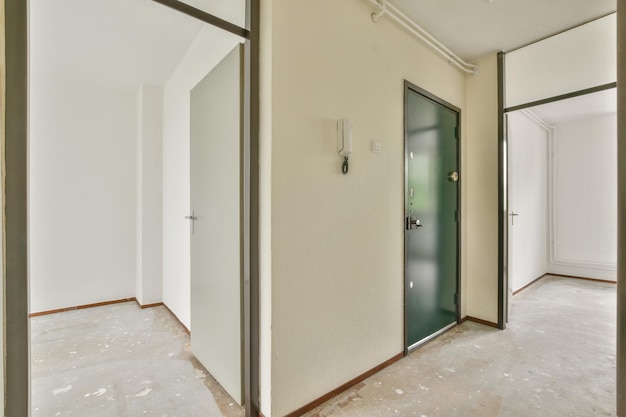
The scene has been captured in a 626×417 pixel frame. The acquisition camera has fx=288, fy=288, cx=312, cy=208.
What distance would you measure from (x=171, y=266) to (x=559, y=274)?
20.3 ft

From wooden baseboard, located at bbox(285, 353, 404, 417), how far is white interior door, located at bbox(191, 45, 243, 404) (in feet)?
1.23

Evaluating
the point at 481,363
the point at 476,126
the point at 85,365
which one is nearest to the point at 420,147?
the point at 476,126

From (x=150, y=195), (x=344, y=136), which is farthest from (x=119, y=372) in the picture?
(x=344, y=136)

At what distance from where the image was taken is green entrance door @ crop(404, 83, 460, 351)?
2459mm

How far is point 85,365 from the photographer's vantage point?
2.21 m

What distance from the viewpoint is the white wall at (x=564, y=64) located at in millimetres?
2365

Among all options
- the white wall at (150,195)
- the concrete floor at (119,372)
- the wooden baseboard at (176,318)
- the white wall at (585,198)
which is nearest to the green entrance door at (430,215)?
the concrete floor at (119,372)

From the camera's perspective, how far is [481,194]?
3045 millimetres

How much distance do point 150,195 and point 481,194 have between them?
3857 mm

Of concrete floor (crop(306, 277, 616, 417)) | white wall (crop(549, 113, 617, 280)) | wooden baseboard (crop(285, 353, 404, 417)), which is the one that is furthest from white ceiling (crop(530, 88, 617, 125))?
wooden baseboard (crop(285, 353, 404, 417))

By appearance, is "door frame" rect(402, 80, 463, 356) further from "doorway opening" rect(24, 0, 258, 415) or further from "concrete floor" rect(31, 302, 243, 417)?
"doorway opening" rect(24, 0, 258, 415)

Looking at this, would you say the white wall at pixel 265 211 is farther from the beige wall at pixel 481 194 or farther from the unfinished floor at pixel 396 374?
the beige wall at pixel 481 194

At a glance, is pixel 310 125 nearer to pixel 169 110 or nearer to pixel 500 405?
pixel 500 405

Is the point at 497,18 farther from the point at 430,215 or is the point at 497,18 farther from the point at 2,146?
the point at 2,146
